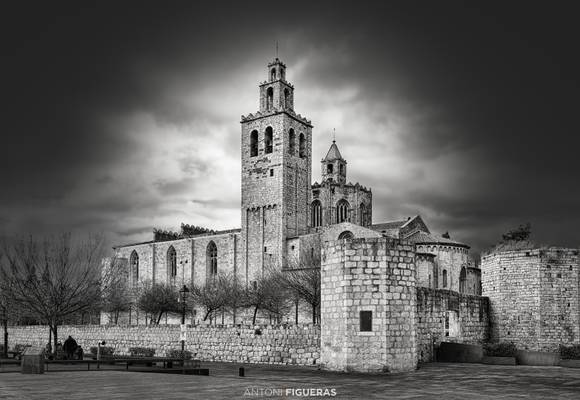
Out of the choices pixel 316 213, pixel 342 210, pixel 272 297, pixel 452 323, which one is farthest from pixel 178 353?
pixel 342 210

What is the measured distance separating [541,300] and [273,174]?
40224 millimetres

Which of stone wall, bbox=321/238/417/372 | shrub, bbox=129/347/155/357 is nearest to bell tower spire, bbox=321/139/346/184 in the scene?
shrub, bbox=129/347/155/357

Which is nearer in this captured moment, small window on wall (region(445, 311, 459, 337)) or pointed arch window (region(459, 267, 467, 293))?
small window on wall (region(445, 311, 459, 337))

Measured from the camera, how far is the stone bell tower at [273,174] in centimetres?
6662

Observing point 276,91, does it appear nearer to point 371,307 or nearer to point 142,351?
point 142,351

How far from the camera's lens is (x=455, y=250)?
6119 cm

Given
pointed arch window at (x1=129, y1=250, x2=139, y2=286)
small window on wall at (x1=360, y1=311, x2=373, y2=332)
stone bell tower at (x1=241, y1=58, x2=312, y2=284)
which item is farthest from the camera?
pointed arch window at (x1=129, y1=250, x2=139, y2=286)

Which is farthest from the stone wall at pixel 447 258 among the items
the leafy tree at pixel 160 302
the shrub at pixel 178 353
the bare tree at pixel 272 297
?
the shrub at pixel 178 353

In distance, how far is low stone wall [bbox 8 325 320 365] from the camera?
26172mm

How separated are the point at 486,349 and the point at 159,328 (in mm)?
17011

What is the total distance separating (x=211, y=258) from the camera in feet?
239

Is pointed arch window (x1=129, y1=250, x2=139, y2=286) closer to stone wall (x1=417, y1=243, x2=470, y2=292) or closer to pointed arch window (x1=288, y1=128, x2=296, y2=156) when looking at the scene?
pointed arch window (x1=288, y1=128, x2=296, y2=156)

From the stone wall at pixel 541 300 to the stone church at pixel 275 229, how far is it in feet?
88.6

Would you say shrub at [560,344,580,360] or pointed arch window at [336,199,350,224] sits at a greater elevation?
pointed arch window at [336,199,350,224]
